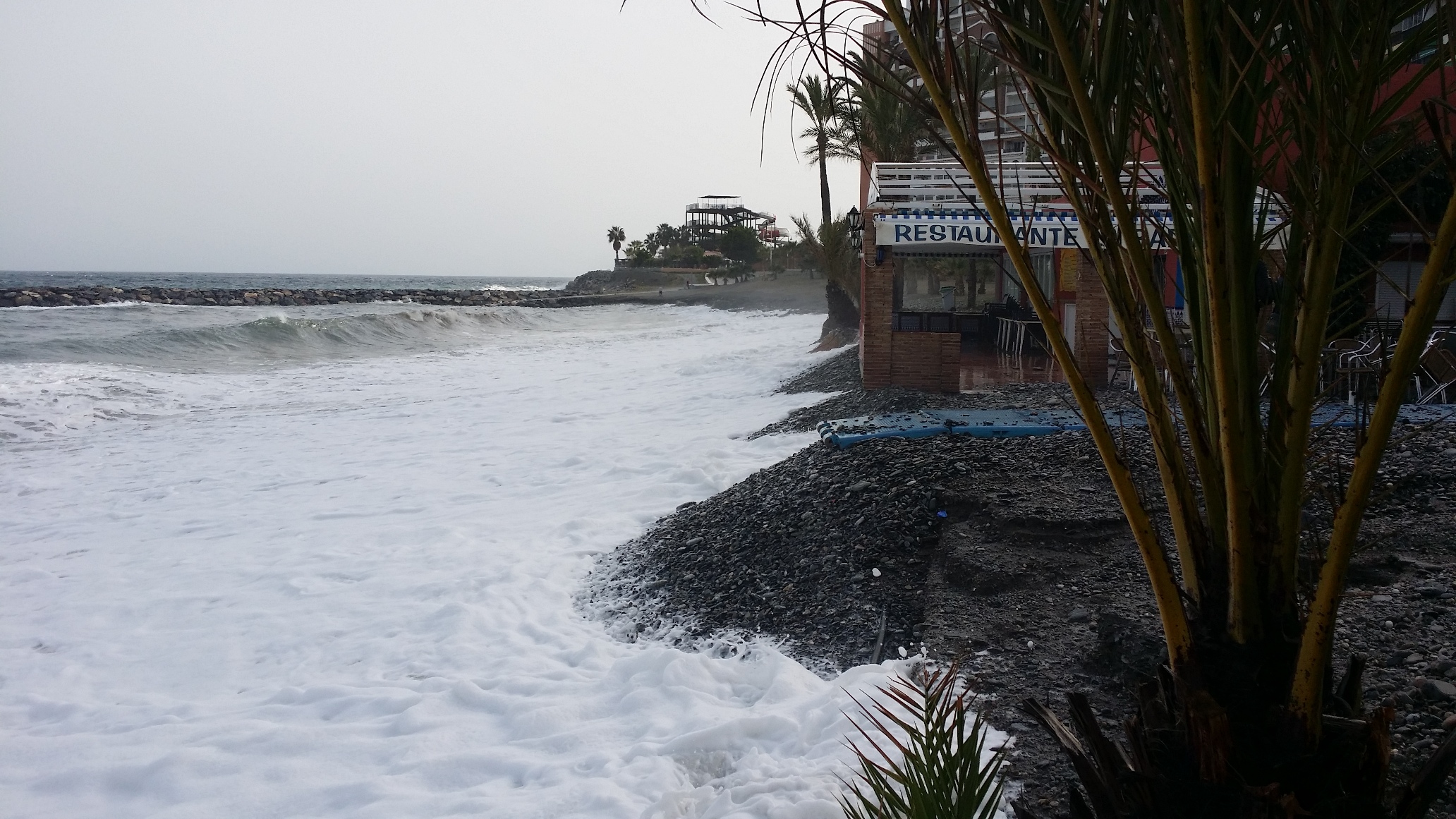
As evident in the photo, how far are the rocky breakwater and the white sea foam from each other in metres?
39.1

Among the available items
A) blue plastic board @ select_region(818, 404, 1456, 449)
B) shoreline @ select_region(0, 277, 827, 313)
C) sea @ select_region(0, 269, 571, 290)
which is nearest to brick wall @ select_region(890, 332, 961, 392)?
blue plastic board @ select_region(818, 404, 1456, 449)

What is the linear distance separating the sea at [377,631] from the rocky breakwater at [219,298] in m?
36.4

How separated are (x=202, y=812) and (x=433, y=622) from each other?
6.60ft

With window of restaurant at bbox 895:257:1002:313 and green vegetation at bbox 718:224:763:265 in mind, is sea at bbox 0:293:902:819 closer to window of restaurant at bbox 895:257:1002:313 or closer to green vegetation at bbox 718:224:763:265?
window of restaurant at bbox 895:257:1002:313

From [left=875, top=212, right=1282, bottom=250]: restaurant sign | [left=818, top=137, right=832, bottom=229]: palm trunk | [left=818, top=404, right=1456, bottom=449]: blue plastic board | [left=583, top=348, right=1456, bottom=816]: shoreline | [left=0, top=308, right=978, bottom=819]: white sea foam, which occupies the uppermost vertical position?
[left=818, top=137, right=832, bottom=229]: palm trunk

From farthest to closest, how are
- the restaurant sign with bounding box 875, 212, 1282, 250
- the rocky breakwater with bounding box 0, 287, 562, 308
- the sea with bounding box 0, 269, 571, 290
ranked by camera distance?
1. the sea with bounding box 0, 269, 571, 290
2. the rocky breakwater with bounding box 0, 287, 562, 308
3. the restaurant sign with bounding box 875, 212, 1282, 250

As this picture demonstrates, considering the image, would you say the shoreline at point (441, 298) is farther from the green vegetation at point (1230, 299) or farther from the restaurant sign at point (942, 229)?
the green vegetation at point (1230, 299)

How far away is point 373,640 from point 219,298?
176 feet

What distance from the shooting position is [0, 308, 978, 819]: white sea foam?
12.5 feet

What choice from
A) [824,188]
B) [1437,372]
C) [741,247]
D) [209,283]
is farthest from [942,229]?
[209,283]

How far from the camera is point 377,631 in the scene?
18.3ft

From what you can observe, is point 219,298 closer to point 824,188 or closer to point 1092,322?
point 824,188

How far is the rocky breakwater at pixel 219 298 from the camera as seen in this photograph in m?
44.5

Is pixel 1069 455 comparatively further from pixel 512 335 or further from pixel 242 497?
pixel 512 335
